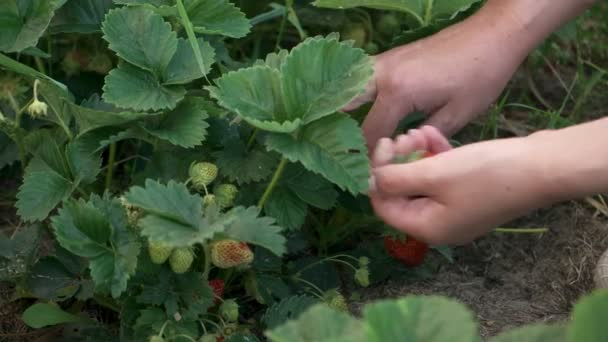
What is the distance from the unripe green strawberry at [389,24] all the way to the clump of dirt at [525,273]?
44 centimetres

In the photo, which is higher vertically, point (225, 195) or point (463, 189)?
point (463, 189)

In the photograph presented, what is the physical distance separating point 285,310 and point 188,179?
24 cm

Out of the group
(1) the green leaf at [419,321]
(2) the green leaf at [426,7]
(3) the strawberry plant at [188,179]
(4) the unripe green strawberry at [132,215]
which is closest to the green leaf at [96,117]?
(3) the strawberry plant at [188,179]

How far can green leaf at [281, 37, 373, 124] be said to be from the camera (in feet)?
4.15

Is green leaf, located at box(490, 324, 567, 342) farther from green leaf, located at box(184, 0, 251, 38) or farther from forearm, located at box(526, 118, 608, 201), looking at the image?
green leaf, located at box(184, 0, 251, 38)

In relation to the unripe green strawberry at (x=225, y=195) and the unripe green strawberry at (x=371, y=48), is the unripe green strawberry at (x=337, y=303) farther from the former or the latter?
the unripe green strawberry at (x=371, y=48)

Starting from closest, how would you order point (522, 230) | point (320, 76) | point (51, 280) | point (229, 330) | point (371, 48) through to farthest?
1. point (320, 76)
2. point (229, 330)
3. point (51, 280)
4. point (522, 230)
5. point (371, 48)

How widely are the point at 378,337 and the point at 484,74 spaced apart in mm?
809

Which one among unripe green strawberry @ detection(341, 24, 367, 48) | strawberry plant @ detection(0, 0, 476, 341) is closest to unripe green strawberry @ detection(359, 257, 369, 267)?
strawberry plant @ detection(0, 0, 476, 341)

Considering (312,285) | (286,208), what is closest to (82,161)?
(286,208)

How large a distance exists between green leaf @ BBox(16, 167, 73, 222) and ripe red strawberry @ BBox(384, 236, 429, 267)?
1.67 feet

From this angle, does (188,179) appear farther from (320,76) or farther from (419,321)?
(419,321)

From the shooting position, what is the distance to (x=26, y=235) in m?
1.57

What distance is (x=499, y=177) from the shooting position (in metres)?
1.18
